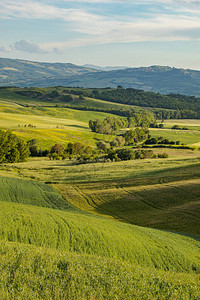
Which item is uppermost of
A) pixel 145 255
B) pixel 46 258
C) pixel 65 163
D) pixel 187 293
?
Answer: pixel 46 258

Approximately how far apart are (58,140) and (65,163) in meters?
43.6

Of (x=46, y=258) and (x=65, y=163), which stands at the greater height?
(x=46, y=258)

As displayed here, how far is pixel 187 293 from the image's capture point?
45.8 ft

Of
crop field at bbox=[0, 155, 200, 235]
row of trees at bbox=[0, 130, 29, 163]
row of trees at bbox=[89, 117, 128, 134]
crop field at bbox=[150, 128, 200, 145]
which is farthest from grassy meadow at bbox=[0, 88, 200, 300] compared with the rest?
row of trees at bbox=[89, 117, 128, 134]

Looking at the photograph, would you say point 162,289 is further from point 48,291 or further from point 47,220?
point 47,220

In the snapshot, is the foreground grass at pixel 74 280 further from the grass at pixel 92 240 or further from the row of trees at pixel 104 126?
the row of trees at pixel 104 126

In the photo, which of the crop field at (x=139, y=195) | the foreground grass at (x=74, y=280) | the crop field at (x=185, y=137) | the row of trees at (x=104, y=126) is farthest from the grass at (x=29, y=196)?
the row of trees at (x=104, y=126)

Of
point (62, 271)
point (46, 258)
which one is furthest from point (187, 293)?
point (46, 258)

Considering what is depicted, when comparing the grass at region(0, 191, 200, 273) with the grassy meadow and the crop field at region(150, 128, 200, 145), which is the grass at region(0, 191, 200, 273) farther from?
the crop field at region(150, 128, 200, 145)

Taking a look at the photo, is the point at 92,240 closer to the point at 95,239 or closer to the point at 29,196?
the point at 95,239

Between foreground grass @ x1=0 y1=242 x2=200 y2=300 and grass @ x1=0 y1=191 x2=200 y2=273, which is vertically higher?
foreground grass @ x1=0 y1=242 x2=200 y2=300

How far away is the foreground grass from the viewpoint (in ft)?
41.3

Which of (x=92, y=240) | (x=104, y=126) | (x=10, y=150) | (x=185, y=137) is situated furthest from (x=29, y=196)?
(x=104, y=126)

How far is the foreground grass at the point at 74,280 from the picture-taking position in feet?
41.3
